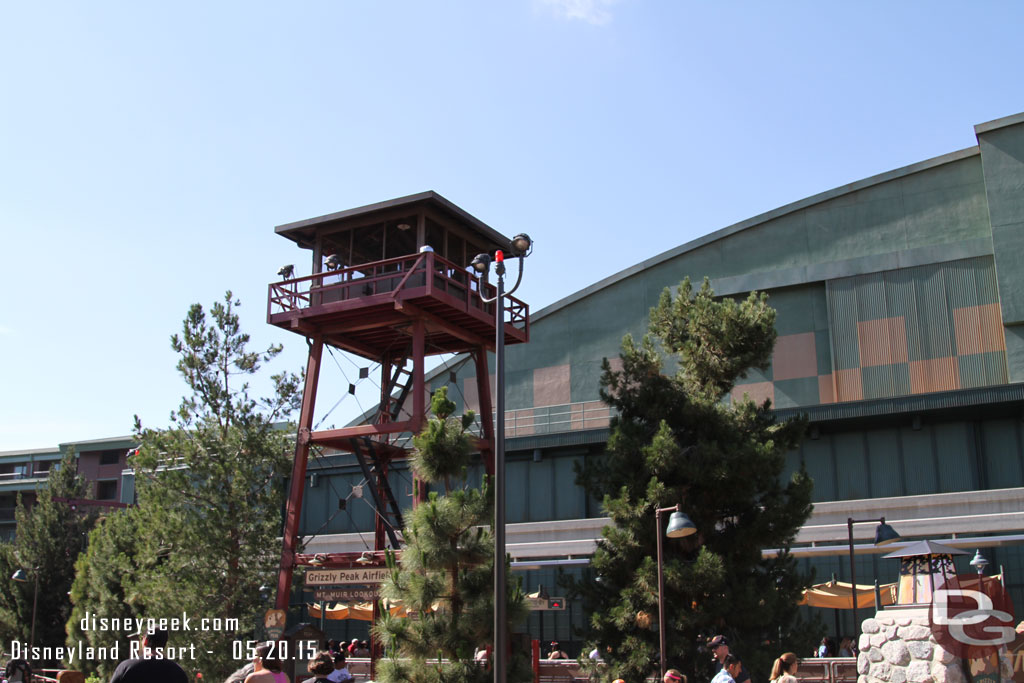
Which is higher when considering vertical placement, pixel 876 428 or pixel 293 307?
pixel 293 307

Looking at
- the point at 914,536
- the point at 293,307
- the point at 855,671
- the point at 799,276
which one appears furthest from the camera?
the point at 799,276

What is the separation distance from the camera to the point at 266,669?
10.9 m

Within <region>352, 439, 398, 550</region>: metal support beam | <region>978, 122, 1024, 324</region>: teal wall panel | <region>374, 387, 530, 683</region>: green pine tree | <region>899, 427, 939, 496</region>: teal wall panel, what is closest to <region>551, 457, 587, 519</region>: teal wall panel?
<region>899, 427, 939, 496</region>: teal wall panel

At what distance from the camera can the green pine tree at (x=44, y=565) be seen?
37.8 meters

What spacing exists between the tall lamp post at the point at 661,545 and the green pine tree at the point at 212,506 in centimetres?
1092

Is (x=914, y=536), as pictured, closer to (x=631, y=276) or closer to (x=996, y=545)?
(x=996, y=545)

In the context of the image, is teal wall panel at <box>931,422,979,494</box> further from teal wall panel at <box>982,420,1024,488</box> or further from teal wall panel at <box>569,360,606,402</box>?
teal wall panel at <box>569,360,606,402</box>

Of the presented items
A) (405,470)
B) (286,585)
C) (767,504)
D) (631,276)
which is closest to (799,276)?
(631,276)

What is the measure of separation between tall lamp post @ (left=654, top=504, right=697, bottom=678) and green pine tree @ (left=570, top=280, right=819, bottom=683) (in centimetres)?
30

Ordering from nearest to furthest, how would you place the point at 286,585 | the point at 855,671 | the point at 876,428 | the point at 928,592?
1. the point at 928,592
2. the point at 855,671
3. the point at 286,585
4. the point at 876,428

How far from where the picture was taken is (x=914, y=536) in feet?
100.0

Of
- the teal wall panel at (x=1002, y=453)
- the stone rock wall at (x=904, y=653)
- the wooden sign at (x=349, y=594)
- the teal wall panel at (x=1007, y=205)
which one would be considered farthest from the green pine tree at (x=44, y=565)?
the teal wall panel at (x=1007, y=205)

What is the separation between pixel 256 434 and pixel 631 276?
2052 centimetres

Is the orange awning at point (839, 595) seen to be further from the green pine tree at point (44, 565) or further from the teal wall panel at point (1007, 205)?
the green pine tree at point (44, 565)
